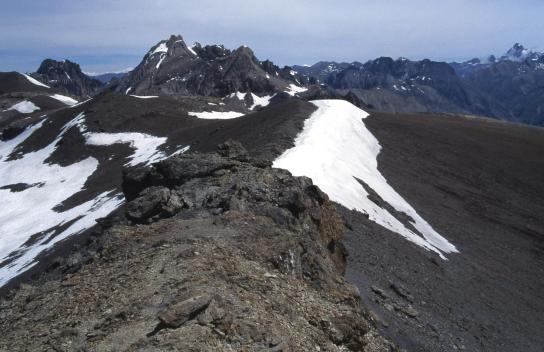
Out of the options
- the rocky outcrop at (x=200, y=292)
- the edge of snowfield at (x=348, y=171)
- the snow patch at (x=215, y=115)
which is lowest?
the snow patch at (x=215, y=115)

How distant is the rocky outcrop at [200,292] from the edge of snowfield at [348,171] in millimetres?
13508

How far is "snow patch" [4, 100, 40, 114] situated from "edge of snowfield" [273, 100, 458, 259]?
4246 inches

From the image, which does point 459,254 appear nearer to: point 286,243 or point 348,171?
point 348,171

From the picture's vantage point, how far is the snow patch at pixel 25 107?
443 feet

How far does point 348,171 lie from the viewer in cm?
3691

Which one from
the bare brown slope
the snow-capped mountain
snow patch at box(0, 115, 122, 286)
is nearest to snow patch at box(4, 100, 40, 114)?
snow patch at box(0, 115, 122, 286)

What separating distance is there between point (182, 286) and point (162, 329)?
148 cm

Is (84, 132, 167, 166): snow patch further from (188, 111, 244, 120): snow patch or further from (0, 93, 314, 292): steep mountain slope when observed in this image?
(188, 111, 244, 120): snow patch

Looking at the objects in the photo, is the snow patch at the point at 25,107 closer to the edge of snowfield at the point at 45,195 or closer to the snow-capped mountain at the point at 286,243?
the edge of snowfield at the point at 45,195

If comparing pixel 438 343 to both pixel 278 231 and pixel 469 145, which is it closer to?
pixel 278 231

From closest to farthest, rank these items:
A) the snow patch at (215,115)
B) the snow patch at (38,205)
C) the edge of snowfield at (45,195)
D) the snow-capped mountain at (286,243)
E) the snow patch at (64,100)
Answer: the snow-capped mountain at (286,243)
the snow patch at (38,205)
the edge of snowfield at (45,195)
the snow patch at (215,115)
the snow patch at (64,100)

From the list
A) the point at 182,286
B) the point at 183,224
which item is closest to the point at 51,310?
the point at 182,286

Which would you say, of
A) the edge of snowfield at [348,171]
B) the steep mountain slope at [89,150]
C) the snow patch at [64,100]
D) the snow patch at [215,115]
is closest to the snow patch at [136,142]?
the steep mountain slope at [89,150]

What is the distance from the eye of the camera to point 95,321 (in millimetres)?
10461
